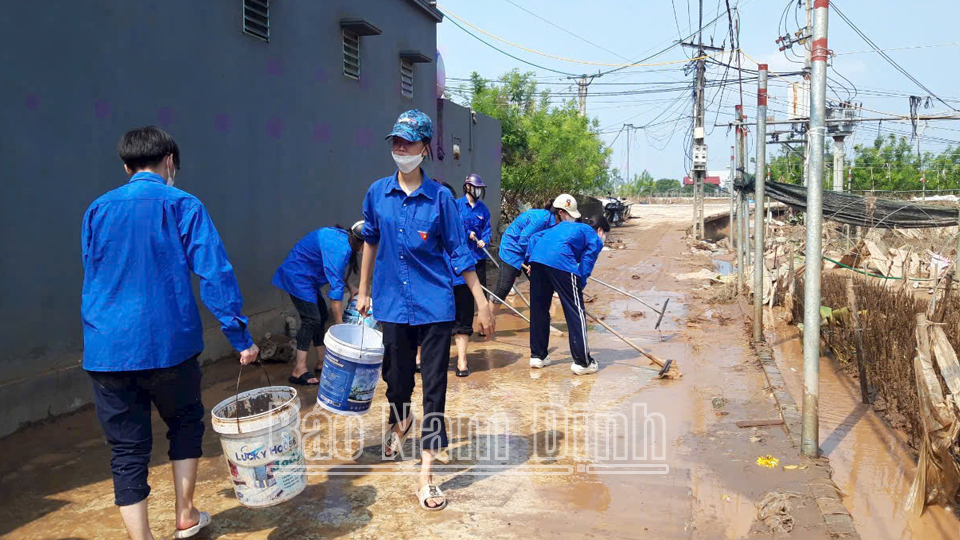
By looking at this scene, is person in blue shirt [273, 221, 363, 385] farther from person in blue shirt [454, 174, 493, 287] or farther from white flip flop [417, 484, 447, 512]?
white flip flop [417, 484, 447, 512]

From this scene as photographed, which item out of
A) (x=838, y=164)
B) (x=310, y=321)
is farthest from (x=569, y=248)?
(x=838, y=164)

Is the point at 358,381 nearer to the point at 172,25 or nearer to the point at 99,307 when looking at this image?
the point at 99,307

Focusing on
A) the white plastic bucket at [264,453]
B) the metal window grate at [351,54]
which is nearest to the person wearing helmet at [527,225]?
the metal window grate at [351,54]

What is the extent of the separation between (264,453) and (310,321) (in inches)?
114

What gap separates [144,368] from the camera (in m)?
2.91

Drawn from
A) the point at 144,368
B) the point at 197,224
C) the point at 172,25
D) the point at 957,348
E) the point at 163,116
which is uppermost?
the point at 172,25

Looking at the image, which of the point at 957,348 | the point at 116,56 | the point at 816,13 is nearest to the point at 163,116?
the point at 116,56

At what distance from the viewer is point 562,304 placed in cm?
669

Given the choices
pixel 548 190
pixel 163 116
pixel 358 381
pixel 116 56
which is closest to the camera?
pixel 358 381

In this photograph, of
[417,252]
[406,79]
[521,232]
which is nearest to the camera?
[417,252]

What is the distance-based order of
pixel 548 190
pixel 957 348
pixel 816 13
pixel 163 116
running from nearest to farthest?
1. pixel 816 13
2. pixel 957 348
3. pixel 163 116
4. pixel 548 190

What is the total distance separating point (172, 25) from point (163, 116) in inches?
32.5

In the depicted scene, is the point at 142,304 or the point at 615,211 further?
the point at 615,211

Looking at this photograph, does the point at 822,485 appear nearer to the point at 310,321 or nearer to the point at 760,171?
the point at 310,321
